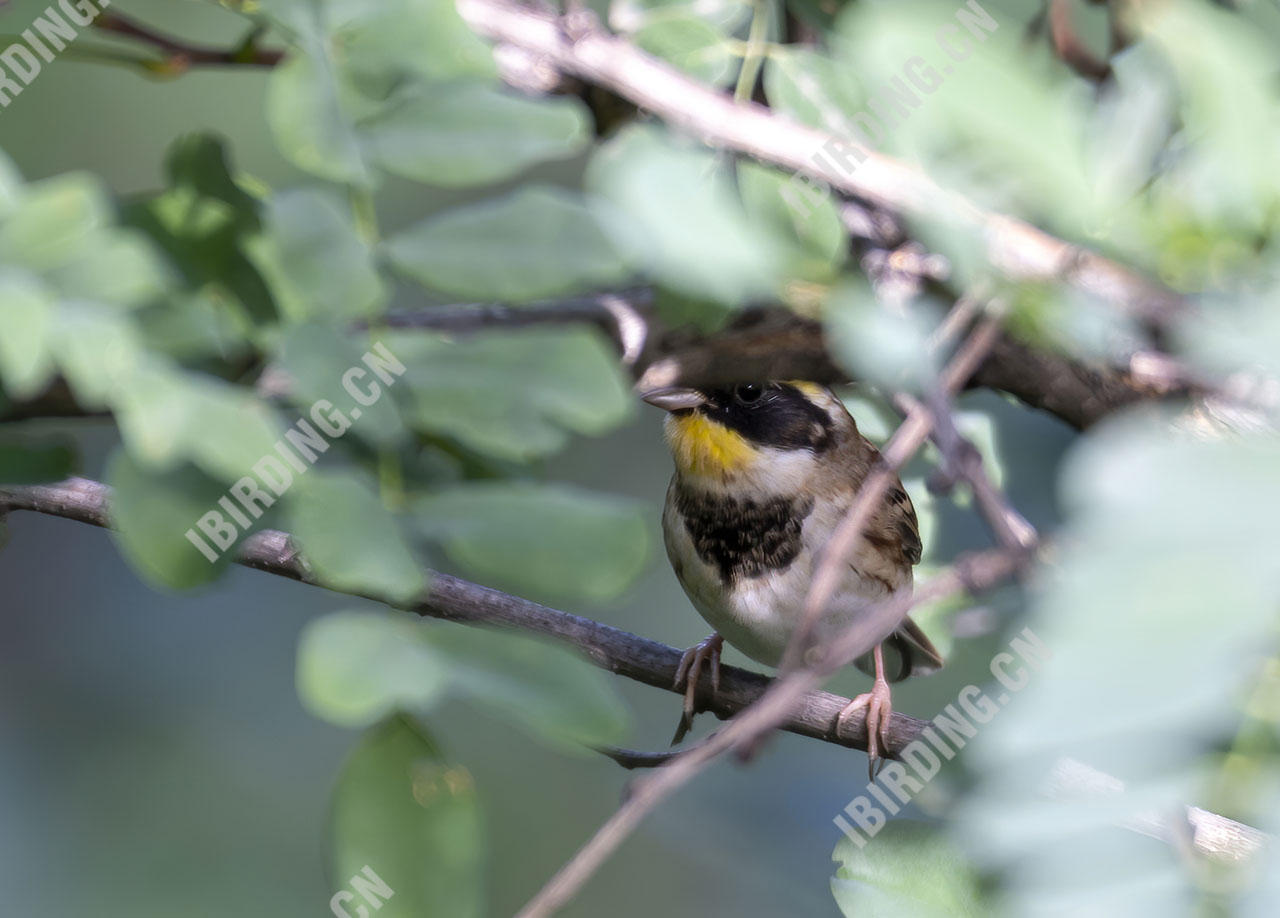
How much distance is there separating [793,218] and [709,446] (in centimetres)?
157

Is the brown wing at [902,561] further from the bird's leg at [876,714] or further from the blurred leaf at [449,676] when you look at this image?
the blurred leaf at [449,676]

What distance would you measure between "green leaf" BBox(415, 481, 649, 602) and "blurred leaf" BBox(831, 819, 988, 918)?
32cm

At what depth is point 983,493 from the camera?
2.15 ft

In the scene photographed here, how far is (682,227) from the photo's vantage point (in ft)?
2.19

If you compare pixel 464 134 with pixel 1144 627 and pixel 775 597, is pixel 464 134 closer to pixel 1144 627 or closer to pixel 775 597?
pixel 1144 627

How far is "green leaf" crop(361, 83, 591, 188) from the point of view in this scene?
2.52 feet

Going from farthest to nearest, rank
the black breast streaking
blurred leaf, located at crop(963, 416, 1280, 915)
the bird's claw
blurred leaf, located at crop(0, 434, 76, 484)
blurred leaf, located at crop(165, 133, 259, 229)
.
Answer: the black breast streaking → the bird's claw → blurred leaf, located at crop(0, 434, 76, 484) → blurred leaf, located at crop(165, 133, 259, 229) → blurred leaf, located at crop(963, 416, 1280, 915)

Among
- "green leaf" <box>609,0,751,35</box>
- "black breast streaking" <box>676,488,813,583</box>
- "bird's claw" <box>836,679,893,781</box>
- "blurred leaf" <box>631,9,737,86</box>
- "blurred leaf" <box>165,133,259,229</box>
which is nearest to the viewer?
"blurred leaf" <box>165,133,259,229</box>

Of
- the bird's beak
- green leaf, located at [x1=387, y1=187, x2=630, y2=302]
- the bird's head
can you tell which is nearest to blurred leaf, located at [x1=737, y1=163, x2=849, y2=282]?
green leaf, located at [x1=387, y1=187, x2=630, y2=302]

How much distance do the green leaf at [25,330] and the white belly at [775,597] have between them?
1686mm

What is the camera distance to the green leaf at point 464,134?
0.77 metres

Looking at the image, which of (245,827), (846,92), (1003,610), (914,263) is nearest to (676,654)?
(1003,610)

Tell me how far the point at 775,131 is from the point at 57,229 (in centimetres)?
46

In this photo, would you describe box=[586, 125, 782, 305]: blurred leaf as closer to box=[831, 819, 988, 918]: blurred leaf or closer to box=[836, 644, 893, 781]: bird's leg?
box=[831, 819, 988, 918]: blurred leaf
